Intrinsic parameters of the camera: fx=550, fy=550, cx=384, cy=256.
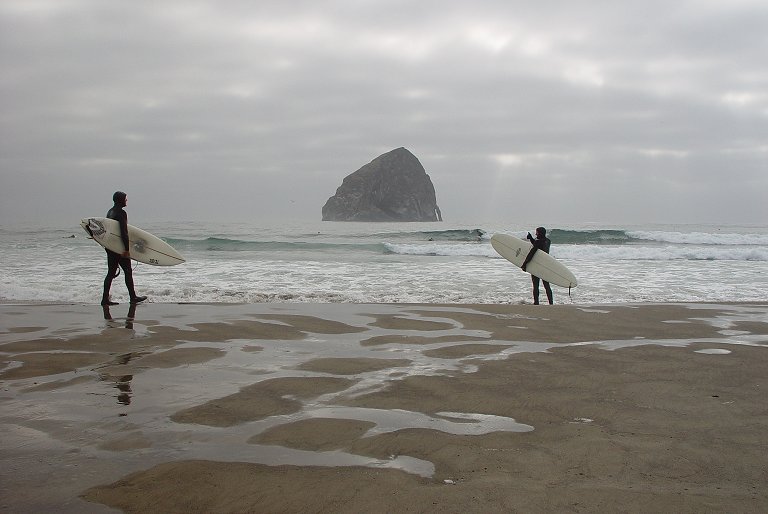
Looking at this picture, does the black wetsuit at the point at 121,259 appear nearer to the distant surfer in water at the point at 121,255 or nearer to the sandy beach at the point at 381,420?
the distant surfer in water at the point at 121,255

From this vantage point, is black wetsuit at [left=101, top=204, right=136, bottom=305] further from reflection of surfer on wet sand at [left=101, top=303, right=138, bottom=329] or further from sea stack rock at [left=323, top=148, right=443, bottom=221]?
sea stack rock at [left=323, top=148, right=443, bottom=221]

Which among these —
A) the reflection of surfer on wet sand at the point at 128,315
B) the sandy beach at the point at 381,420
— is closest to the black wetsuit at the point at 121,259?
the reflection of surfer on wet sand at the point at 128,315

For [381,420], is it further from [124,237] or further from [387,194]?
[387,194]

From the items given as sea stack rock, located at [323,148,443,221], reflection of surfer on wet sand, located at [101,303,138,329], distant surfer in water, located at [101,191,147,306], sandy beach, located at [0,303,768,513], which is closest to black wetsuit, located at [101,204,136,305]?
distant surfer in water, located at [101,191,147,306]

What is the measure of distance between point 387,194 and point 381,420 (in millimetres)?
117299

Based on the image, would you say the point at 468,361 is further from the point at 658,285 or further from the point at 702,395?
the point at 658,285

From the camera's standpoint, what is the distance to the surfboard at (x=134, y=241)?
346 inches

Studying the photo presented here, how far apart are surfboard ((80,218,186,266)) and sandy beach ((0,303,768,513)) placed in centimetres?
274

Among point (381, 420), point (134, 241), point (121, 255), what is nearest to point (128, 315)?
point (121, 255)

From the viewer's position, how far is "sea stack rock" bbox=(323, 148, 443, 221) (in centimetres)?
11725

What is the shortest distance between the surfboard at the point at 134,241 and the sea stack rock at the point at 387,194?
10479 cm

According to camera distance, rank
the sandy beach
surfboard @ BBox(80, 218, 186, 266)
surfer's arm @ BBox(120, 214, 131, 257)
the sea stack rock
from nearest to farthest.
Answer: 1. the sandy beach
2. surfer's arm @ BBox(120, 214, 131, 257)
3. surfboard @ BBox(80, 218, 186, 266)
4. the sea stack rock

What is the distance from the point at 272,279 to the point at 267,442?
34.3 feet

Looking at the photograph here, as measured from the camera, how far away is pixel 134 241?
10.6 meters
